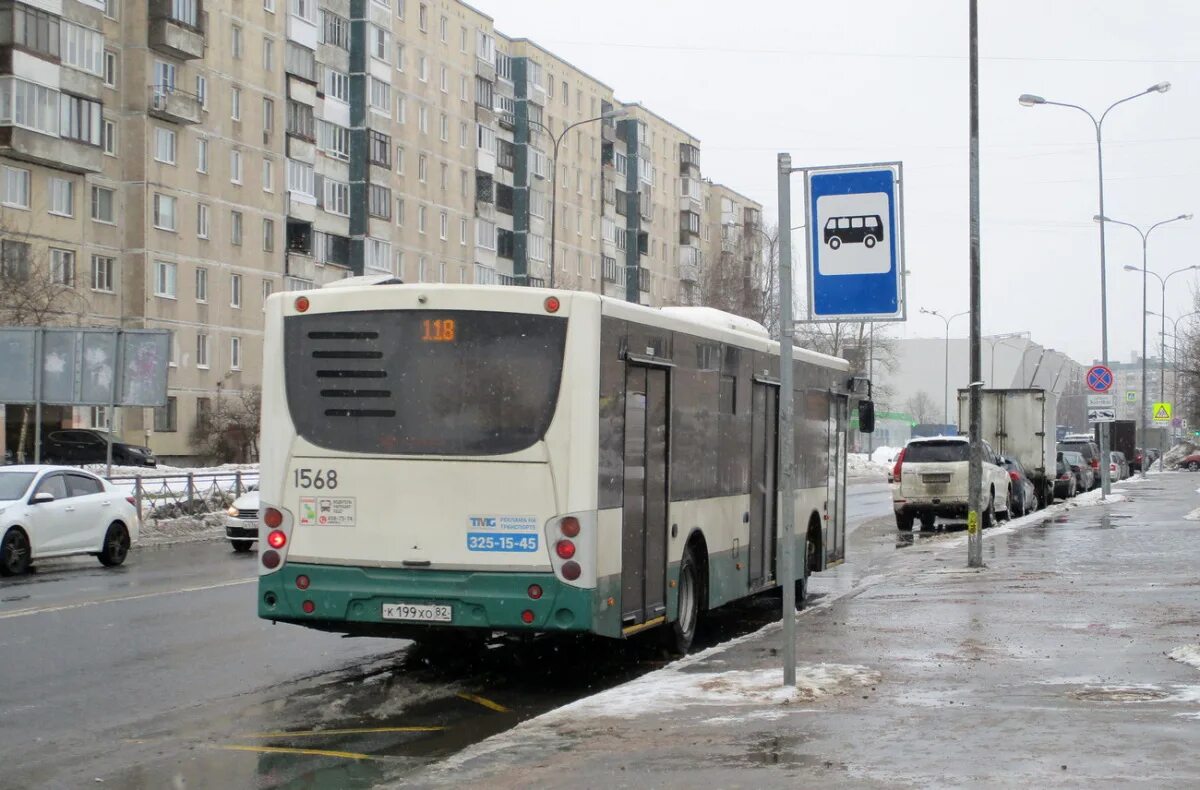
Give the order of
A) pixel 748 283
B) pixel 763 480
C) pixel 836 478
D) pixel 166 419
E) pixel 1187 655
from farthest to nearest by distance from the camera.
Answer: pixel 748 283, pixel 166 419, pixel 836 478, pixel 763 480, pixel 1187 655

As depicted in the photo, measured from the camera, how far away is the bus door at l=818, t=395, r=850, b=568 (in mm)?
18469

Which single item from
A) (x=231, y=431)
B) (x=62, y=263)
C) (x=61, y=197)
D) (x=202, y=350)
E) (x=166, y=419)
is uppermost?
(x=61, y=197)

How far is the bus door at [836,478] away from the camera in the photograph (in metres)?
18.5

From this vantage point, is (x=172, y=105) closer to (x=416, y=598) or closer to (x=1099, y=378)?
(x=1099, y=378)

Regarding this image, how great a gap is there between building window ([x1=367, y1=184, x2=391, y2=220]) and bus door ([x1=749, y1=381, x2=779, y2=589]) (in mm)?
60250

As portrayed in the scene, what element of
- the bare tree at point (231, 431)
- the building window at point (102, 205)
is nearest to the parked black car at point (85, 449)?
the bare tree at point (231, 431)

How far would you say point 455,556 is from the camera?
425 inches

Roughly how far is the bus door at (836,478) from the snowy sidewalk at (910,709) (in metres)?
2.07

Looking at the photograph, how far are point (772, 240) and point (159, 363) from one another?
2298 inches

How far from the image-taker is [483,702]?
10.8 metres

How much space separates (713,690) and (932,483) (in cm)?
2355

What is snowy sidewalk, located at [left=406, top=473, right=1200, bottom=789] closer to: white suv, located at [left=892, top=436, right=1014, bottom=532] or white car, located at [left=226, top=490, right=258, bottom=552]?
white car, located at [left=226, top=490, right=258, bottom=552]

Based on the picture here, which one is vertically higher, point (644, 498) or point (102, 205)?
point (102, 205)

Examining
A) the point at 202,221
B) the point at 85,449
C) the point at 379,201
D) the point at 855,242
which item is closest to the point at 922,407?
the point at 379,201
